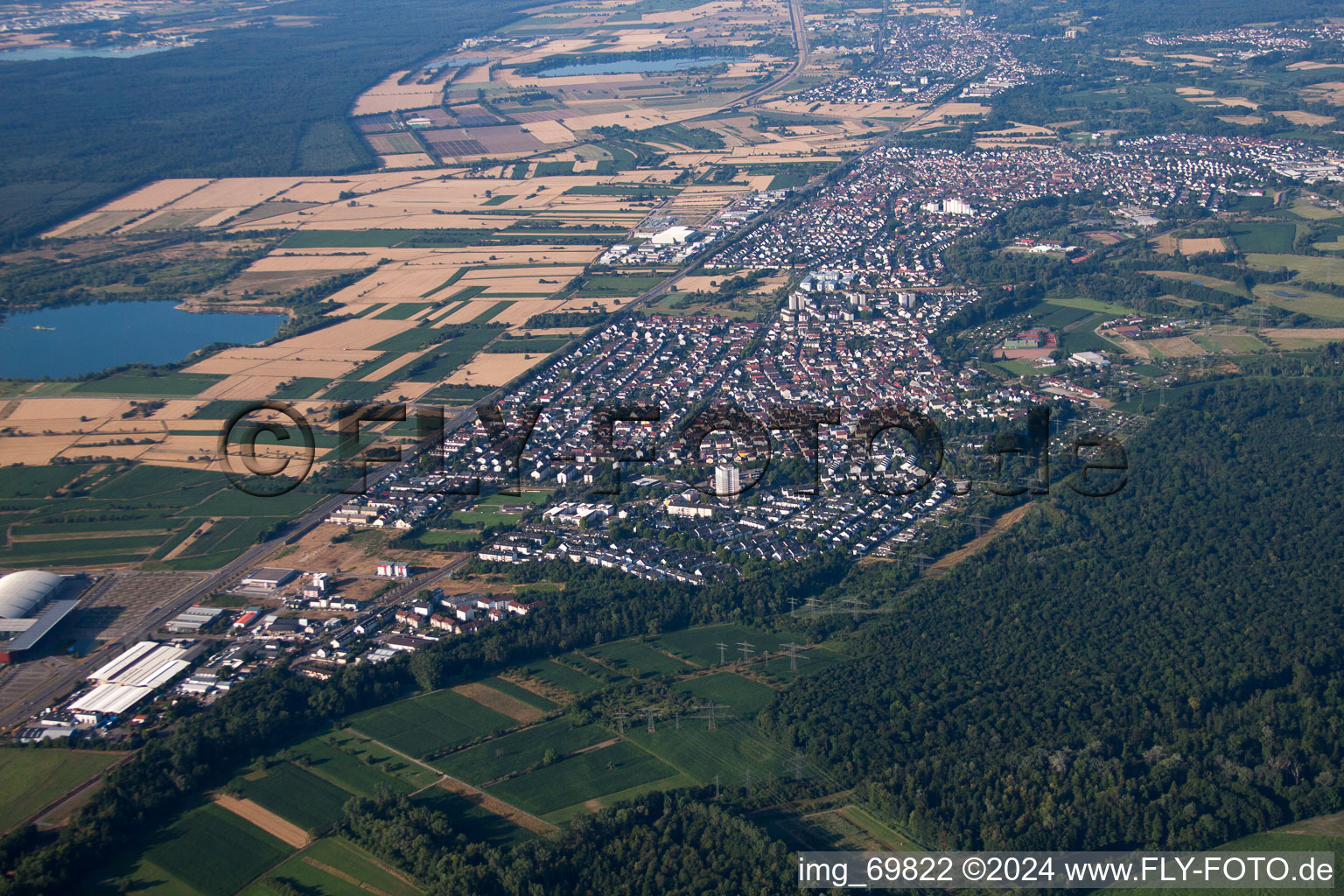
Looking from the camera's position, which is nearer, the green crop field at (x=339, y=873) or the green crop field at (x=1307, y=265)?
the green crop field at (x=339, y=873)

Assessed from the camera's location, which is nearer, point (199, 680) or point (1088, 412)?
point (199, 680)

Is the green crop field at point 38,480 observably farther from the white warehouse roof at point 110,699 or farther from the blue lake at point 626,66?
the blue lake at point 626,66

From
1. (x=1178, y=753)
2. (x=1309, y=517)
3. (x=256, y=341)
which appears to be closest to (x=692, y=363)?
(x=256, y=341)

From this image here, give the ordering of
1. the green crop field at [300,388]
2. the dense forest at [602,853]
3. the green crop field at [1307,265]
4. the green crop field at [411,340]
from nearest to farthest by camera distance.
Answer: the dense forest at [602,853] → the green crop field at [300,388] → the green crop field at [411,340] → the green crop field at [1307,265]

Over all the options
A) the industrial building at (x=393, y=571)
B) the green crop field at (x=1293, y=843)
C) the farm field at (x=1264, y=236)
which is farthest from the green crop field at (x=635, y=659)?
the farm field at (x=1264, y=236)

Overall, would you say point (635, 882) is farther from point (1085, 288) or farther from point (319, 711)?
point (1085, 288)

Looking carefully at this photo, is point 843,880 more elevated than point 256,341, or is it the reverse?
point 256,341

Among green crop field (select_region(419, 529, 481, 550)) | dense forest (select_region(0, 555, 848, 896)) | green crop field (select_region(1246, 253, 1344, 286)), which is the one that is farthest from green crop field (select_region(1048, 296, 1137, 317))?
green crop field (select_region(419, 529, 481, 550))
